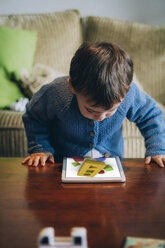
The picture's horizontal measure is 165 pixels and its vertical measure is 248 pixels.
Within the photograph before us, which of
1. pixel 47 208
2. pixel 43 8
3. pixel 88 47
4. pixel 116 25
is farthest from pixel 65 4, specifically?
pixel 47 208

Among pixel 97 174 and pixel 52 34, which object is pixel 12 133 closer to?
pixel 97 174

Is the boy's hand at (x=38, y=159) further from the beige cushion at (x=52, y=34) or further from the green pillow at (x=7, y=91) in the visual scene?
the beige cushion at (x=52, y=34)

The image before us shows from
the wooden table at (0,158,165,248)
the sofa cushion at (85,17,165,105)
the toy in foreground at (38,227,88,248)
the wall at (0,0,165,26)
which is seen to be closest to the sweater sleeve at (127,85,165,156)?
the wooden table at (0,158,165,248)

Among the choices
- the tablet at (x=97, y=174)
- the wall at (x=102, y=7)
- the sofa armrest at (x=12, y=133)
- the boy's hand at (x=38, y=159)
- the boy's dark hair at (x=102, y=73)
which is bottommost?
the sofa armrest at (x=12, y=133)

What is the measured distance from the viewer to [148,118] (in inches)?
38.7

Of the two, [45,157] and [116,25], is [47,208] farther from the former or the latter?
[116,25]

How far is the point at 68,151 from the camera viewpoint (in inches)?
42.1

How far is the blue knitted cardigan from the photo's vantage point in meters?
0.92

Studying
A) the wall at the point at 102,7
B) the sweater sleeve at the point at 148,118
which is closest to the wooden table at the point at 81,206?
the sweater sleeve at the point at 148,118

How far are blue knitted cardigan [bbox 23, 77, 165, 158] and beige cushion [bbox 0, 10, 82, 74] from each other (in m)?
0.97

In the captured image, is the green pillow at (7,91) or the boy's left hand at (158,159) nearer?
the boy's left hand at (158,159)

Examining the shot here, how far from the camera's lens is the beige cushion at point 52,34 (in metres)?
1.88

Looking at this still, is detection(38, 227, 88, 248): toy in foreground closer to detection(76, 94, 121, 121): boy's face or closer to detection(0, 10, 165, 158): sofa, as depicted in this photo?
detection(76, 94, 121, 121): boy's face

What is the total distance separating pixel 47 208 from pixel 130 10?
77.8 inches
